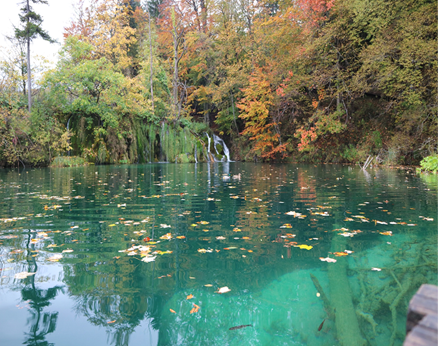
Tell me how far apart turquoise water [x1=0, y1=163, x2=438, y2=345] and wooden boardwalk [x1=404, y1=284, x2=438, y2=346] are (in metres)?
0.67

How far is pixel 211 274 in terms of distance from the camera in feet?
8.29

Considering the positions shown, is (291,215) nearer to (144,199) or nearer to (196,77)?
(144,199)

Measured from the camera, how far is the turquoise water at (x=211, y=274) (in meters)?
1.79

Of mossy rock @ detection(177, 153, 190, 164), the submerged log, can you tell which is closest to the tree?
mossy rock @ detection(177, 153, 190, 164)

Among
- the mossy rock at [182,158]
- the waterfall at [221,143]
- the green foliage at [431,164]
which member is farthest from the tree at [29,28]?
the green foliage at [431,164]

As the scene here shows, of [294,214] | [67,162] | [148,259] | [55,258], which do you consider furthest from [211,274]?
[67,162]

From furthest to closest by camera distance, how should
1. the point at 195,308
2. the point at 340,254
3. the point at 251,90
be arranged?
1. the point at 251,90
2. the point at 340,254
3. the point at 195,308

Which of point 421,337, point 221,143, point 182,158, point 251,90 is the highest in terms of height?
point 251,90

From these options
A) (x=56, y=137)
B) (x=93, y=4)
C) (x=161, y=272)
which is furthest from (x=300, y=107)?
(x=93, y=4)

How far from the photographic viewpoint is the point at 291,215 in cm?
462

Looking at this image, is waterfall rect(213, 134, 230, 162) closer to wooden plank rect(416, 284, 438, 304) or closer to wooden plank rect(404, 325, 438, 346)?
wooden plank rect(416, 284, 438, 304)

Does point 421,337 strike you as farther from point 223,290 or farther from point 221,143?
point 221,143

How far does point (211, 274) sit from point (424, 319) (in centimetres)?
171

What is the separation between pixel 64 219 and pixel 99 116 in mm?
17876
